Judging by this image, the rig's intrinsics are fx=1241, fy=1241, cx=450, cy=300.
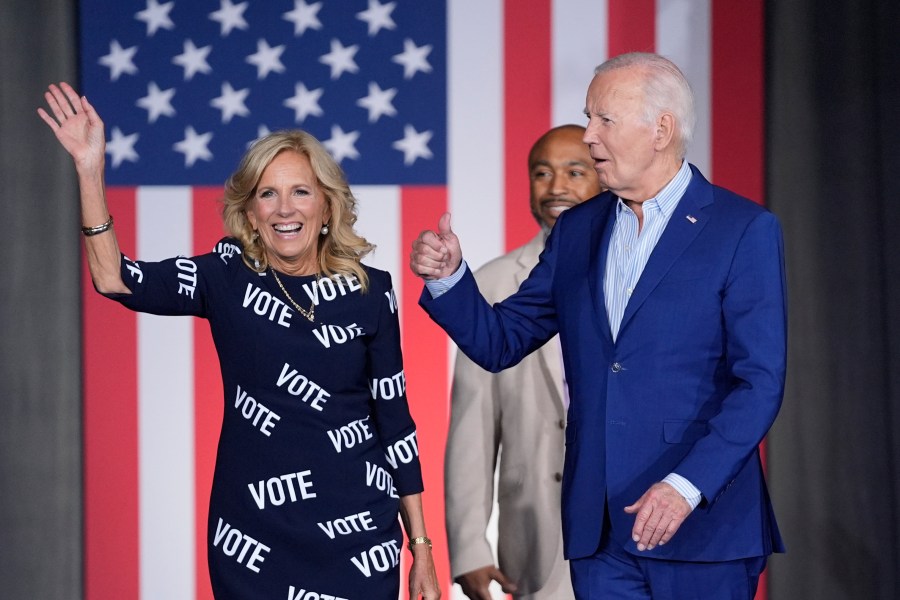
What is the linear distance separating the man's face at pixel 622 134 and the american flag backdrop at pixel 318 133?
1842 mm

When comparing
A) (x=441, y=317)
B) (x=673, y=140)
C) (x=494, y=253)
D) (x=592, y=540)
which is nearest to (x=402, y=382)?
(x=441, y=317)

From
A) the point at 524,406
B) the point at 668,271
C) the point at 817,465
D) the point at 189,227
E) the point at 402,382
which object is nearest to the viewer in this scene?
the point at 668,271

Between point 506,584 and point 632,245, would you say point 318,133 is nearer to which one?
point 506,584

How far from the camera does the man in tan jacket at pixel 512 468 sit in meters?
3.35

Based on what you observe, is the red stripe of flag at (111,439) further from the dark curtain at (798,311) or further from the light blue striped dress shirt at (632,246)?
the light blue striped dress shirt at (632,246)

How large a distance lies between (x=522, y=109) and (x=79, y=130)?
2.16 meters

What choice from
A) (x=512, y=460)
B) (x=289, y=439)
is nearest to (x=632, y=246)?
(x=289, y=439)

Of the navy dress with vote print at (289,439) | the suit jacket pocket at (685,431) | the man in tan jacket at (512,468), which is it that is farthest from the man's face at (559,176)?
the suit jacket pocket at (685,431)

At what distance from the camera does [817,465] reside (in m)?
3.90

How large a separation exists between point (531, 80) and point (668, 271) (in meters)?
2.08

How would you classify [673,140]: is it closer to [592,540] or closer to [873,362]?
[592,540]

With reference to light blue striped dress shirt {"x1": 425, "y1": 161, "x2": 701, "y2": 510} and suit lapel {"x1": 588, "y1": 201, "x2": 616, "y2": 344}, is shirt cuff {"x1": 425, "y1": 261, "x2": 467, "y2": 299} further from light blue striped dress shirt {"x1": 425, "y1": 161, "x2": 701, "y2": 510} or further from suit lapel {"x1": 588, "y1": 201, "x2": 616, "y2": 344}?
suit lapel {"x1": 588, "y1": 201, "x2": 616, "y2": 344}

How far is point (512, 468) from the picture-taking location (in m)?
3.38

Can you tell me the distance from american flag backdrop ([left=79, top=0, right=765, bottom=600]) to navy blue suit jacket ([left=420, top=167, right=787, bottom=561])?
1.90m
